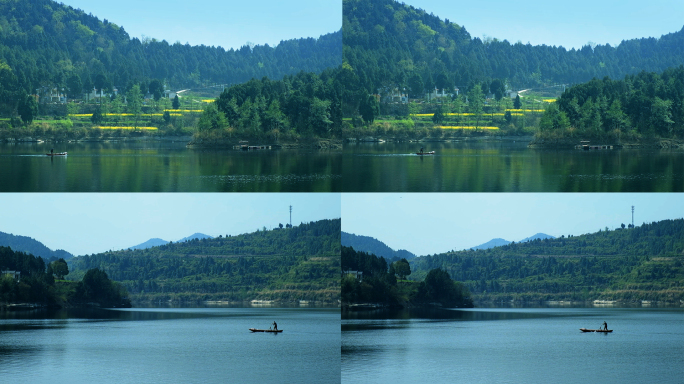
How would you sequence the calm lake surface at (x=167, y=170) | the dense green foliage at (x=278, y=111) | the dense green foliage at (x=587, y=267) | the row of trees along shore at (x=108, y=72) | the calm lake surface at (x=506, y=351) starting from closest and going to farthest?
the calm lake surface at (x=506, y=351) → the calm lake surface at (x=167, y=170) → the dense green foliage at (x=278, y=111) → the row of trees along shore at (x=108, y=72) → the dense green foliage at (x=587, y=267)

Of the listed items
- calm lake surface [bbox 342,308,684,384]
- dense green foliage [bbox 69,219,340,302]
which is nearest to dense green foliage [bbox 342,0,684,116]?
calm lake surface [bbox 342,308,684,384]

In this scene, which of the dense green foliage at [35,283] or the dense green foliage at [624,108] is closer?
the dense green foliage at [624,108]

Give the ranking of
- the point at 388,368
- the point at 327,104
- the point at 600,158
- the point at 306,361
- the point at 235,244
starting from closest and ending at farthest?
the point at 388,368, the point at 306,361, the point at 600,158, the point at 327,104, the point at 235,244

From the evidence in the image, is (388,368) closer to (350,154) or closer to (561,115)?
(350,154)

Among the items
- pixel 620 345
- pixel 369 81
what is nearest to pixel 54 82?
pixel 369 81

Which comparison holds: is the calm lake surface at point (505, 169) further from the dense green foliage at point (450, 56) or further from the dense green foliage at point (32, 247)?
the dense green foliage at point (32, 247)

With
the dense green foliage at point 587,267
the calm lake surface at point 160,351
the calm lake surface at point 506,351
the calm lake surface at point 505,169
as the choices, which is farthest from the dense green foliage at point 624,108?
the dense green foliage at point 587,267
